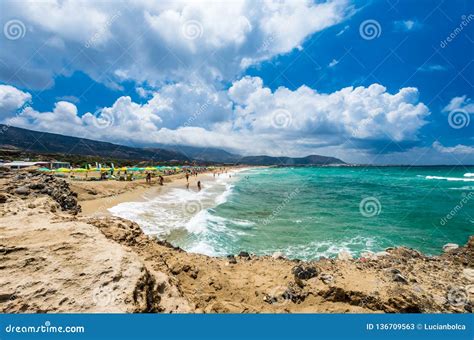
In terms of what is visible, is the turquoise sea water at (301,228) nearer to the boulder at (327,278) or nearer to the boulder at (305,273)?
the boulder at (305,273)

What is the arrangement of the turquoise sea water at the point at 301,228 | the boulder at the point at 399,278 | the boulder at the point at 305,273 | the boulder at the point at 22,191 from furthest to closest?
1. the turquoise sea water at the point at 301,228
2. the boulder at the point at 22,191
3. the boulder at the point at 399,278
4. the boulder at the point at 305,273

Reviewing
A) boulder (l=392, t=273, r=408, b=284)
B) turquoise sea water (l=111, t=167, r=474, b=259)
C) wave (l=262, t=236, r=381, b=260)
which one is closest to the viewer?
boulder (l=392, t=273, r=408, b=284)

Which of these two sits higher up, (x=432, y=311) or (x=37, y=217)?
(x=37, y=217)

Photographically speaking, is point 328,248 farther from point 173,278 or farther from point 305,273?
point 173,278

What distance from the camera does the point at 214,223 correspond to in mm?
14781

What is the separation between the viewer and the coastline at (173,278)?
355 centimetres

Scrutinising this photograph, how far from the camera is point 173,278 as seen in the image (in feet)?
17.3

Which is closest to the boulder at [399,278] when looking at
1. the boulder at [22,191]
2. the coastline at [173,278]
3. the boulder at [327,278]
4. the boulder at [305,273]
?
the coastline at [173,278]

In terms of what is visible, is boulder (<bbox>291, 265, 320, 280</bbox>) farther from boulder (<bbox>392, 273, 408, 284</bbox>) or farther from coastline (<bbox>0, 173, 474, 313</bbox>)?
boulder (<bbox>392, 273, 408, 284</bbox>)

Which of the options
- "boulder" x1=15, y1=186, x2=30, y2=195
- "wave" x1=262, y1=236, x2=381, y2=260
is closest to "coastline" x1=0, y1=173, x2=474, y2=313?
"wave" x1=262, y1=236, x2=381, y2=260

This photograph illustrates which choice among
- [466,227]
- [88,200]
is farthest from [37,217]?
[466,227]

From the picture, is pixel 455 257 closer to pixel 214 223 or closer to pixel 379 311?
pixel 379 311

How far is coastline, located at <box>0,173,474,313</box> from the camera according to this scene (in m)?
3.55

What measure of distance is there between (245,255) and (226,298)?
338 cm
